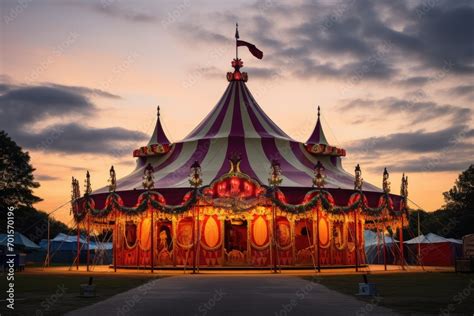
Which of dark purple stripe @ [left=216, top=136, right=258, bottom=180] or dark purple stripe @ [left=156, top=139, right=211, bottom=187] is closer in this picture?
dark purple stripe @ [left=216, top=136, right=258, bottom=180]

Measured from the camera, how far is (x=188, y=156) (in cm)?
3155

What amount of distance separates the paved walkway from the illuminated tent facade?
9298mm

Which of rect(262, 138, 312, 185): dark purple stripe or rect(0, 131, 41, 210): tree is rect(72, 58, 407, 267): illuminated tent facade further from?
rect(0, 131, 41, 210): tree

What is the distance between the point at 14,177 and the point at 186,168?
19854 millimetres

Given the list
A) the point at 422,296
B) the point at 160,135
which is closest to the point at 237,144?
the point at 160,135

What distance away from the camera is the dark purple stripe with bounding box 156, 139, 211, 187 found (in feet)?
95.6

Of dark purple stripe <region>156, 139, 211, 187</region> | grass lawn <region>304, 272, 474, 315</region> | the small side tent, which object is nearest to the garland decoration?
dark purple stripe <region>156, 139, 211, 187</region>

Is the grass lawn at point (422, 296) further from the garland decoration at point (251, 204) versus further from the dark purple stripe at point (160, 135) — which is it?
the dark purple stripe at point (160, 135)

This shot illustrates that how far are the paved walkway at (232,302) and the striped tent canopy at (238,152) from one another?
1163 centimetres

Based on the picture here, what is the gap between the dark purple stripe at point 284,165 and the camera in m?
29.1

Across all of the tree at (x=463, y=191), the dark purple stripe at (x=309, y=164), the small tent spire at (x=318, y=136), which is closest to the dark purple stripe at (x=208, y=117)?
the dark purple stripe at (x=309, y=164)

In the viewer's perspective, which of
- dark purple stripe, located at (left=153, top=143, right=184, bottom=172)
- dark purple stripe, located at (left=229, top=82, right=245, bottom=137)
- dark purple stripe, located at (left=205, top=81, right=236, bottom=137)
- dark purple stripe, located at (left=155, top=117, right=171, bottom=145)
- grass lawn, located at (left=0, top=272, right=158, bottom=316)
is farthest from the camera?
dark purple stripe, located at (left=155, top=117, right=171, bottom=145)

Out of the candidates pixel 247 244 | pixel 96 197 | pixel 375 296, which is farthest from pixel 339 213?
pixel 375 296

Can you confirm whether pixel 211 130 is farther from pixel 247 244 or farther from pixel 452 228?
pixel 452 228
